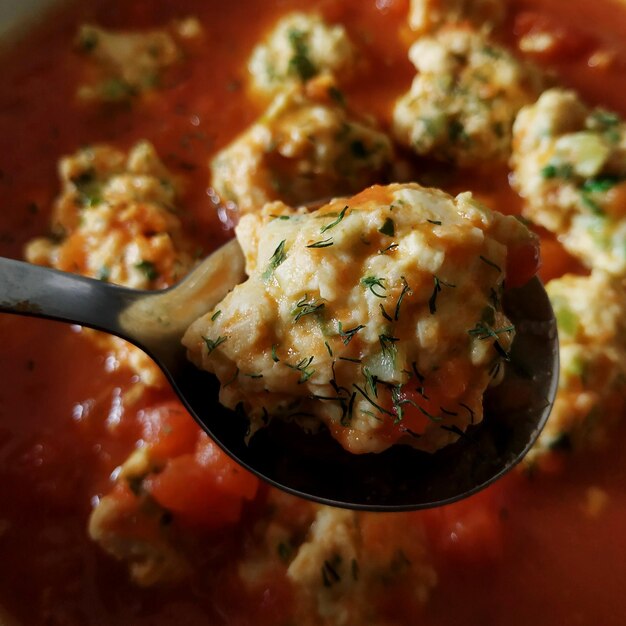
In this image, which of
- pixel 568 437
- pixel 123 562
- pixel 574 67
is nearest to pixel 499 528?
pixel 568 437

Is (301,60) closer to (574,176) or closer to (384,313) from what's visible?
(574,176)

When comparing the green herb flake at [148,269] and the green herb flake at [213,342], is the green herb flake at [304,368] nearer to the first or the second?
the green herb flake at [213,342]

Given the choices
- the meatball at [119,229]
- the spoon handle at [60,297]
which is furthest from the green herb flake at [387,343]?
the meatball at [119,229]

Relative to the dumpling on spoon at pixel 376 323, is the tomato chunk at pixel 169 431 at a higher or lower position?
lower

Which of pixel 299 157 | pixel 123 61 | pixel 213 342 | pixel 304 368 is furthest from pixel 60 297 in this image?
pixel 123 61

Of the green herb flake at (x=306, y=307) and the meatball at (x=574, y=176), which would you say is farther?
the meatball at (x=574, y=176)

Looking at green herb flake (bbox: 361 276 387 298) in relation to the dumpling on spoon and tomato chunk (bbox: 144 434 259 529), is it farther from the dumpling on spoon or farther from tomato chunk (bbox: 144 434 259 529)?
tomato chunk (bbox: 144 434 259 529)
